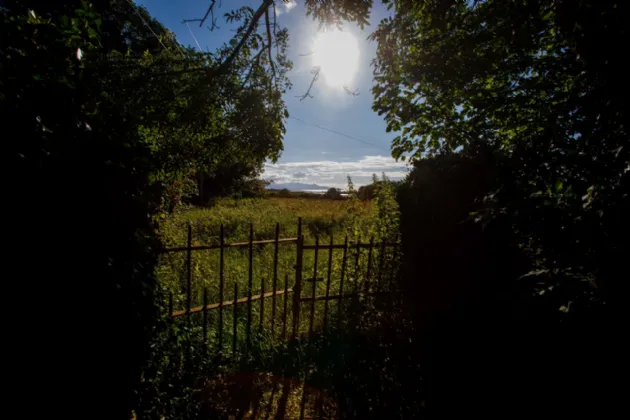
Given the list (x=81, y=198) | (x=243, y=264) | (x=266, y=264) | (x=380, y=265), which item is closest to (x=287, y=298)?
(x=380, y=265)

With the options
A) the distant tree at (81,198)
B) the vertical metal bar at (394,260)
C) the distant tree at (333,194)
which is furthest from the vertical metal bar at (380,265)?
the distant tree at (333,194)

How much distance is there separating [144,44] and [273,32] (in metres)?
9.34

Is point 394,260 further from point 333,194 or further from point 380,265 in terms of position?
point 333,194

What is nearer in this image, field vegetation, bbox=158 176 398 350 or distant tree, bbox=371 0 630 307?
distant tree, bbox=371 0 630 307

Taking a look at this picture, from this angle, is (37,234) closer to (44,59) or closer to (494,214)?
(44,59)

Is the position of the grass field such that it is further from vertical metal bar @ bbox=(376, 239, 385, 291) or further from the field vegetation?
vertical metal bar @ bbox=(376, 239, 385, 291)

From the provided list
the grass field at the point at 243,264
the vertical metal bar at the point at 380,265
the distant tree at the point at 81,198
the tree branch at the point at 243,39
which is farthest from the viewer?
the grass field at the point at 243,264

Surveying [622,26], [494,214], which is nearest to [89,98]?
[494,214]

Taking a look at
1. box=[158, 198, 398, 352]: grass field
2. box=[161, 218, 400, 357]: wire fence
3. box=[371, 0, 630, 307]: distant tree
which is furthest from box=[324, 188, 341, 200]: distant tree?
box=[371, 0, 630, 307]: distant tree

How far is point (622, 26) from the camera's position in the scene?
155 centimetres

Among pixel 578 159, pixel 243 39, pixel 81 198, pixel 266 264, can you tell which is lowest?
pixel 266 264

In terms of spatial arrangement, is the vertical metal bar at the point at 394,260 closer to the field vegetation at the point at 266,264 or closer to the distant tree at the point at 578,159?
the field vegetation at the point at 266,264

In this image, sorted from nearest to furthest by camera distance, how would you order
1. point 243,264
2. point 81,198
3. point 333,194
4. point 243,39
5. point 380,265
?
point 81,198 → point 243,39 → point 380,265 → point 243,264 → point 333,194

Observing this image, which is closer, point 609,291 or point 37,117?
point 37,117
